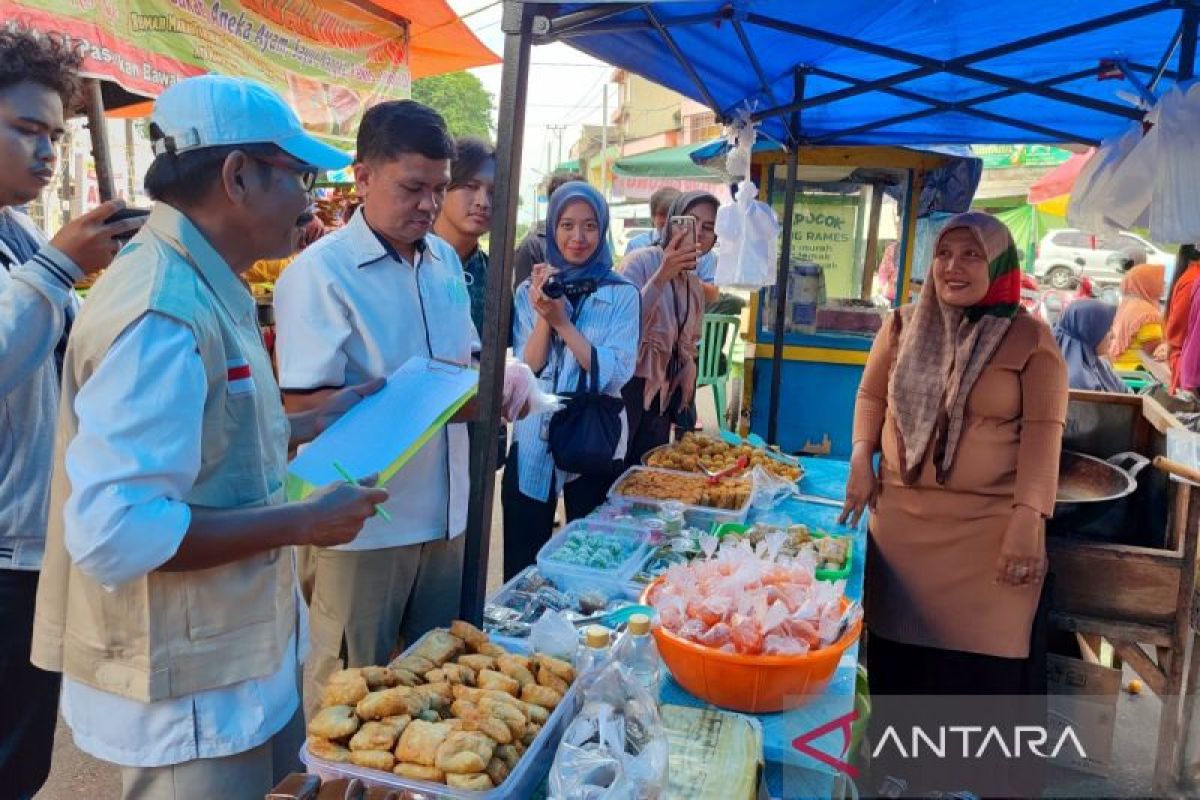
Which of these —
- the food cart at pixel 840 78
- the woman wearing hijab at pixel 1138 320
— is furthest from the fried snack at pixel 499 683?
the woman wearing hijab at pixel 1138 320

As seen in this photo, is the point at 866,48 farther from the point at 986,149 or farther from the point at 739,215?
the point at 986,149

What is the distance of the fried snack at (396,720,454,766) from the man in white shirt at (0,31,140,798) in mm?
1184

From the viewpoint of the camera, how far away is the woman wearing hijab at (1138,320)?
722 centimetres

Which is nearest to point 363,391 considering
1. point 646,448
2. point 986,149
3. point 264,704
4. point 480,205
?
point 264,704

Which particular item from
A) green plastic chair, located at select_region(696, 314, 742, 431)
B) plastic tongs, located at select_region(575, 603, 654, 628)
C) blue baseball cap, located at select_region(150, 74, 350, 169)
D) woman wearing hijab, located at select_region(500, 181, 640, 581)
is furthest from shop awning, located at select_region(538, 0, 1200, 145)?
green plastic chair, located at select_region(696, 314, 742, 431)

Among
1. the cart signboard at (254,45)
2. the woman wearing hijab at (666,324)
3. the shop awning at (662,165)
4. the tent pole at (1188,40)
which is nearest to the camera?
the tent pole at (1188,40)

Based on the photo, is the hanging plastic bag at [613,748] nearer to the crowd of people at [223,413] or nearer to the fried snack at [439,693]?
the fried snack at [439,693]

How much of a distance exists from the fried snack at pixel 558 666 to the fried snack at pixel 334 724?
0.36m

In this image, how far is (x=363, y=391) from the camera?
1817 millimetres

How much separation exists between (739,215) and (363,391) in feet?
10.4

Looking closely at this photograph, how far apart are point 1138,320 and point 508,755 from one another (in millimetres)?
7908

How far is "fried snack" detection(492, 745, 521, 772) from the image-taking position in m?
1.24

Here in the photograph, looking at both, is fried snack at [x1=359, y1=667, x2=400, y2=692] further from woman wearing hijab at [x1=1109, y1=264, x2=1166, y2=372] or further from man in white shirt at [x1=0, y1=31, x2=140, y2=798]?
woman wearing hijab at [x1=1109, y1=264, x2=1166, y2=372]

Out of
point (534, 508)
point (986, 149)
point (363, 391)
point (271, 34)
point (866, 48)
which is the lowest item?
point (534, 508)
